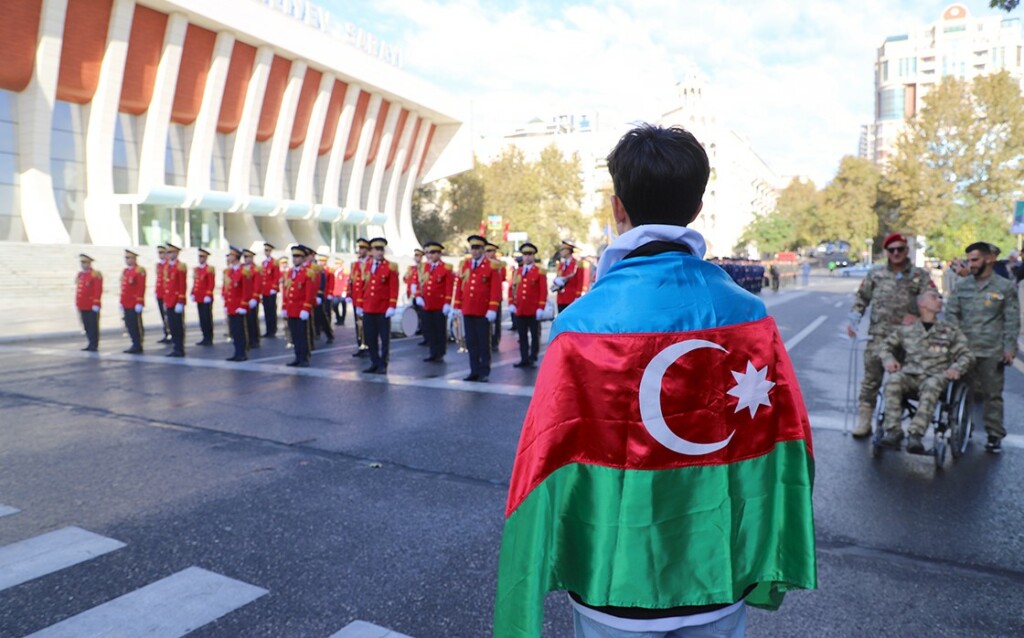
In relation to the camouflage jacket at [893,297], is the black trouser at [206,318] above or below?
below

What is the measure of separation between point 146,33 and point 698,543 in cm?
4220

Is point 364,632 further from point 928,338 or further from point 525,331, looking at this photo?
point 525,331

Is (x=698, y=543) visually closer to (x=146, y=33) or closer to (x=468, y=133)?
(x=146, y=33)

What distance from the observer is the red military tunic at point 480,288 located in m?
11.3

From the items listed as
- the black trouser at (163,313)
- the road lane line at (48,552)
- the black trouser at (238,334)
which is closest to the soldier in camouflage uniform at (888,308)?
the road lane line at (48,552)

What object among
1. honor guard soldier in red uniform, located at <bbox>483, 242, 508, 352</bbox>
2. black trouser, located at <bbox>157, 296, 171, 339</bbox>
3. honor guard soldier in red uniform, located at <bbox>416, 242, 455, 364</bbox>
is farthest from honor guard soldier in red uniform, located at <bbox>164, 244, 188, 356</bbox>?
honor guard soldier in red uniform, located at <bbox>483, 242, 508, 352</bbox>

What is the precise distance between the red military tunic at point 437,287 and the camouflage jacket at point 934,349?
7797 mm

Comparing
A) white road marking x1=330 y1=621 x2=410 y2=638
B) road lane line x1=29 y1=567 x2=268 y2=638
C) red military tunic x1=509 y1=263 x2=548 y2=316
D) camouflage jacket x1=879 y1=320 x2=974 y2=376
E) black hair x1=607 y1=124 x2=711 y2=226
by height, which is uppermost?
black hair x1=607 y1=124 x2=711 y2=226

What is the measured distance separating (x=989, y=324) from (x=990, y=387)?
0.61m

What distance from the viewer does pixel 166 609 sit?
3539 millimetres

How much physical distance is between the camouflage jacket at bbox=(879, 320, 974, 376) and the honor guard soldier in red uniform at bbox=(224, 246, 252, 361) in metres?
10.4

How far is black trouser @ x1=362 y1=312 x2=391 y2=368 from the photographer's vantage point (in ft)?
37.9

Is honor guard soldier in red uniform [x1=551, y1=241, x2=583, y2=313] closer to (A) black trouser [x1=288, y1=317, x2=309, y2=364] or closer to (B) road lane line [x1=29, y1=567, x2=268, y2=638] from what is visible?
(A) black trouser [x1=288, y1=317, x2=309, y2=364]

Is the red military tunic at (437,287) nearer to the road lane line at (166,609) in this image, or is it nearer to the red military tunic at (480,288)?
the red military tunic at (480,288)
